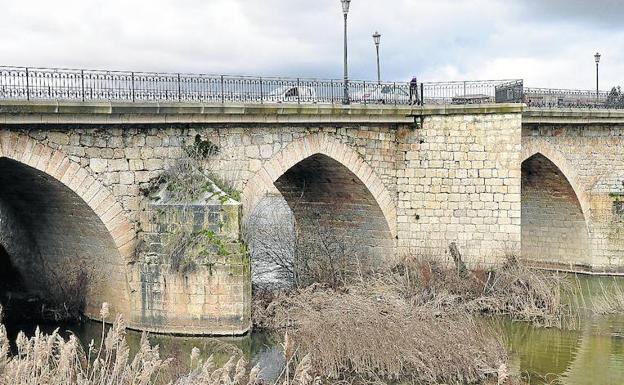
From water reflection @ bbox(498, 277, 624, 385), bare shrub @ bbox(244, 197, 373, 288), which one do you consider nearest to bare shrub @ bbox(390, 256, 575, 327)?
water reflection @ bbox(498, 277, 624, 385)

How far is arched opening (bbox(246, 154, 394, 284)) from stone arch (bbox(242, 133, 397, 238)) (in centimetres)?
13

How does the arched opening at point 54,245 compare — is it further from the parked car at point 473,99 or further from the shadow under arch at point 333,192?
the parked car at point 473,99

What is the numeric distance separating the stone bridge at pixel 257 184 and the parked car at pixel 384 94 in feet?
2.53

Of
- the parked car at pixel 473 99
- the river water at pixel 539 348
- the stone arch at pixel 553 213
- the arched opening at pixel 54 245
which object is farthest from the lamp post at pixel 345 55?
the stone arch at pixel 553 213

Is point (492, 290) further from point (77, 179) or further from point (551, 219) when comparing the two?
point (77, 179)

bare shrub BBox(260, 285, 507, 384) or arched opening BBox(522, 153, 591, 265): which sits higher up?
arched opening BBox(522, 153, 591, 265)

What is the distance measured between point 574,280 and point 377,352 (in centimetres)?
1237

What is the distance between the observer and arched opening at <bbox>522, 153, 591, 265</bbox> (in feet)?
80.4

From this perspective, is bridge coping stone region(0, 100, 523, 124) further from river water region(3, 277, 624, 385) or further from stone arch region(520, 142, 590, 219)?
river water region(3, 277, 624, 385)

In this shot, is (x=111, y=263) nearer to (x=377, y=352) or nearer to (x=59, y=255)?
(x=59, y=255)

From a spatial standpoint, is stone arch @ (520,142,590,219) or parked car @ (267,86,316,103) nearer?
parked car @ (267,86,316,103)

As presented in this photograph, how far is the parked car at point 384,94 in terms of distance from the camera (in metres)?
19.8

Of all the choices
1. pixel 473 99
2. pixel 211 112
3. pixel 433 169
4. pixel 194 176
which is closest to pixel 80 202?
pixel 194 176

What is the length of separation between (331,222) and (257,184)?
4.70 meters
